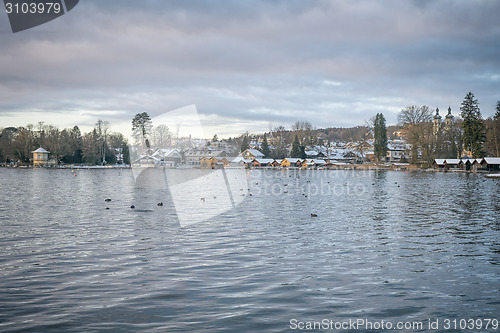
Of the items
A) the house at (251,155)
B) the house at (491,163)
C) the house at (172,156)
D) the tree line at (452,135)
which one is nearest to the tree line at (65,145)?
the house at (172,156)

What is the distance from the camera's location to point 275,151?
184875mm

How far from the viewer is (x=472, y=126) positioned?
99938 millimetres

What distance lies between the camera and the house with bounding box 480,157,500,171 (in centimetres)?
9031

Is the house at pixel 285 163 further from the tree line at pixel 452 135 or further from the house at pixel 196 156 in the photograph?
the tree line at pixel 452 135

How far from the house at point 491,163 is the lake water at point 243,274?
78.6 meters

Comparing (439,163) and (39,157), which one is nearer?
(439,163)

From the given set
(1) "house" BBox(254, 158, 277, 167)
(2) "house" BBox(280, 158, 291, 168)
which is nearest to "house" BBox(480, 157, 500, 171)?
(2) "house" BBox(280, 158, 291, 168)

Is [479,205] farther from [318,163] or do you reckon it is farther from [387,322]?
[318,163]

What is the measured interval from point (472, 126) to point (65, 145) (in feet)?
420

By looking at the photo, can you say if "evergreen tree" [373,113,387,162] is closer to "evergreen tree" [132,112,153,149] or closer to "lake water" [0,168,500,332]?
"evergreen tree" [132,112,153,149]

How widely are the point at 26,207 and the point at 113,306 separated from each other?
72.8ft

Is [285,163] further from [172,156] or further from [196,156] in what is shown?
[172,156]

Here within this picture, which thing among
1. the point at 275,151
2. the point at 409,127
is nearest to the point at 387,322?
the point at 409,127

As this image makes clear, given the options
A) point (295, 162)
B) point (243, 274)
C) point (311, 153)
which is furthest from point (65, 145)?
point (243, 274)
